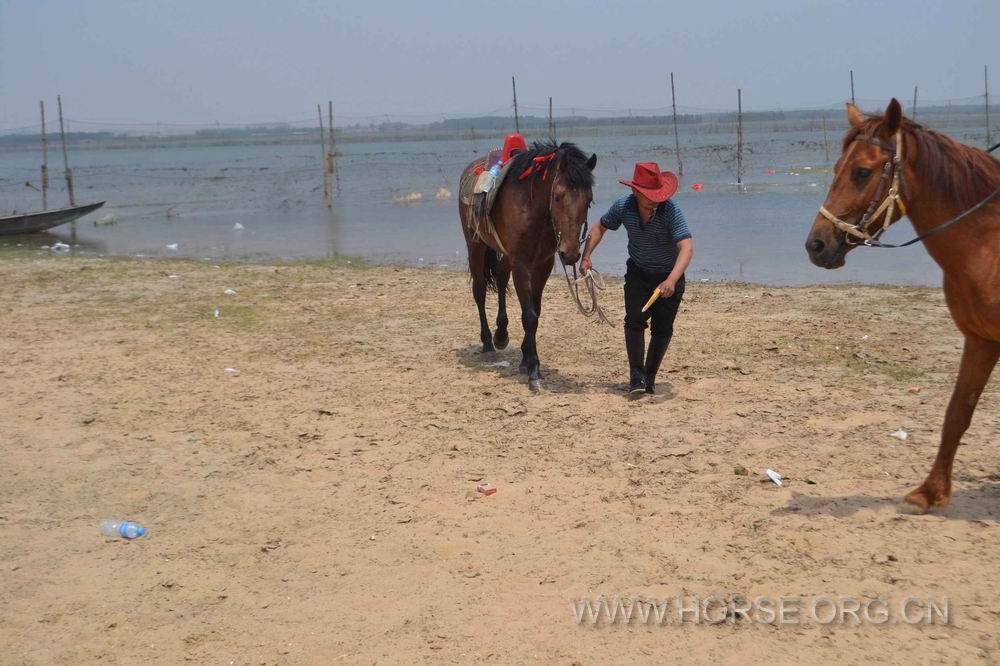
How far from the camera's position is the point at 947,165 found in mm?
4340

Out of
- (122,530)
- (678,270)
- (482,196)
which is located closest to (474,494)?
(122,530)

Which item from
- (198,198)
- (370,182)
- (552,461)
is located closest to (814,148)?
(370,182)

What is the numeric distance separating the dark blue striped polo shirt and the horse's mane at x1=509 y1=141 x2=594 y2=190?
0.36m

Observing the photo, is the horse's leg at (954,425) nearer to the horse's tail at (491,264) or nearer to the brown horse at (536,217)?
the brown horse at (536,217)

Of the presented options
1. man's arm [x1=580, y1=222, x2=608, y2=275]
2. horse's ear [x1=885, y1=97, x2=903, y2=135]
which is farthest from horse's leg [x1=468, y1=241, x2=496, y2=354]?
horse's ear [x1=885, y1=97, x2=903, y2=135]

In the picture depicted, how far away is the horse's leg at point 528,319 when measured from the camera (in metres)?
7.39

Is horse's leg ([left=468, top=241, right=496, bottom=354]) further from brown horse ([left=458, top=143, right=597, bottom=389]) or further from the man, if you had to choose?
the man

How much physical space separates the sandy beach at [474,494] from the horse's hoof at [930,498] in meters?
0.07

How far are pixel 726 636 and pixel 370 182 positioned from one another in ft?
125

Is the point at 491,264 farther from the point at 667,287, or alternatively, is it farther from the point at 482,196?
the point at 667,287

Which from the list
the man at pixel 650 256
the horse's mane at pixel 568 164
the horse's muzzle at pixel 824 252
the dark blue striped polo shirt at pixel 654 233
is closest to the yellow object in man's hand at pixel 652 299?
the man at pixel 650 256

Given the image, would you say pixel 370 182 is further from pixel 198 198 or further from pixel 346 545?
pixel 346 545

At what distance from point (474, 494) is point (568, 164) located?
9.48ft

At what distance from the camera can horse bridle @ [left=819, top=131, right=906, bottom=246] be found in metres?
4.29
